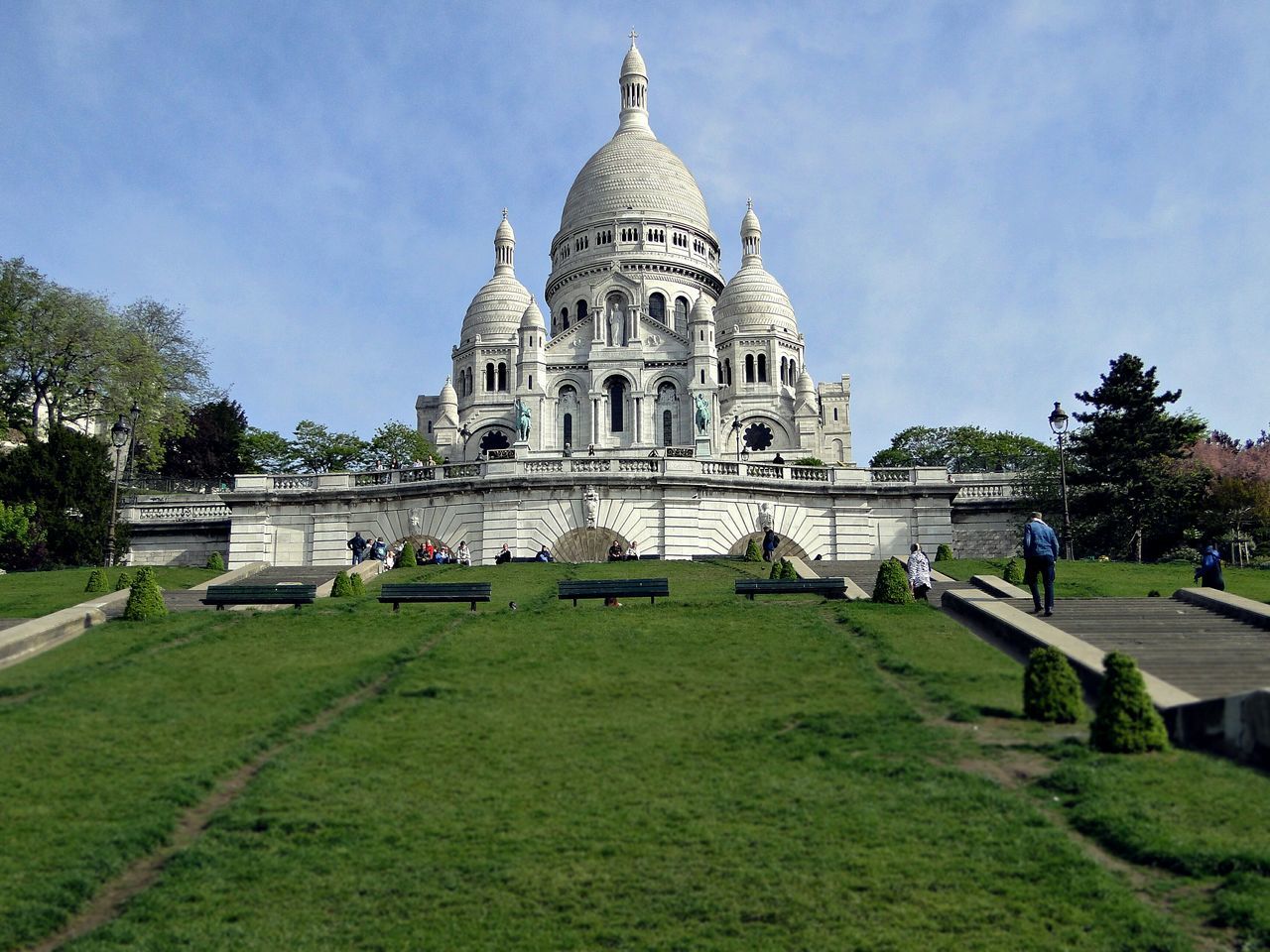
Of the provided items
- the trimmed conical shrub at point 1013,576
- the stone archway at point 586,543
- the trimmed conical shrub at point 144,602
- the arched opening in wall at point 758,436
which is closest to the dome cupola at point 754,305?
the arched opening in wall at point 758,436

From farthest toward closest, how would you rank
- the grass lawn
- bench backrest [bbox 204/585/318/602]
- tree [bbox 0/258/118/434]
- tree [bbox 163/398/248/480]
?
tree [bbox 163/398/248/480], tree [bbox 0/258/118/434], bench backrest [bbox 204/585/318/602], the grass lawn

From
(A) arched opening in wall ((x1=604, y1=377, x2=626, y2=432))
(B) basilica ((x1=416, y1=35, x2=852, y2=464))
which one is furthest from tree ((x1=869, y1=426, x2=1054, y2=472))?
(A) arched opening in wall ((x1=604, y1=377, x2=626, y2=432))

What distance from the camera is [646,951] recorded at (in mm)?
9672

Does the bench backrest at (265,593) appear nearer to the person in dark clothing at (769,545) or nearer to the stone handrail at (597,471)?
the person in dark clothing at (769,545)

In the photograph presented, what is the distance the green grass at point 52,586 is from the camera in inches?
1011

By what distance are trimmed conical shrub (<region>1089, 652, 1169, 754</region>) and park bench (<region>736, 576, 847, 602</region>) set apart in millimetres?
11230

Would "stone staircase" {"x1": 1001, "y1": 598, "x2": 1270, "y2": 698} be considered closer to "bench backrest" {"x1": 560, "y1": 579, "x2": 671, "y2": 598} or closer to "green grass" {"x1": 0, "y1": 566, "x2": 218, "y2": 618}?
"bench backrest" {"x1": 560, "y1": 579, "x2": 671, "y2": 598}

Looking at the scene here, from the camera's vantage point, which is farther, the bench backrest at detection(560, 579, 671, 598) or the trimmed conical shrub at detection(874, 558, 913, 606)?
the bench backrest at detection(560, 579, 671, 598)

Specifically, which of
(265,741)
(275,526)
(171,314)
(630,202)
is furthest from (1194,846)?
(630,202)

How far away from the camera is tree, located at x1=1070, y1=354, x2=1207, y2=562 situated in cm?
4094

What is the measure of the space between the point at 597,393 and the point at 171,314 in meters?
39.5

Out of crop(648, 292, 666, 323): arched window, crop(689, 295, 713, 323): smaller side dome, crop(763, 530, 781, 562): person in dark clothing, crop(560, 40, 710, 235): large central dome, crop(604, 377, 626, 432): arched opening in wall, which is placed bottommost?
crop(763, 530, 781, 562): person in dark clothing

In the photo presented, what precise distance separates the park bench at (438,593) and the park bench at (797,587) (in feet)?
15.7

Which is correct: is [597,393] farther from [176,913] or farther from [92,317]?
[176,913]
